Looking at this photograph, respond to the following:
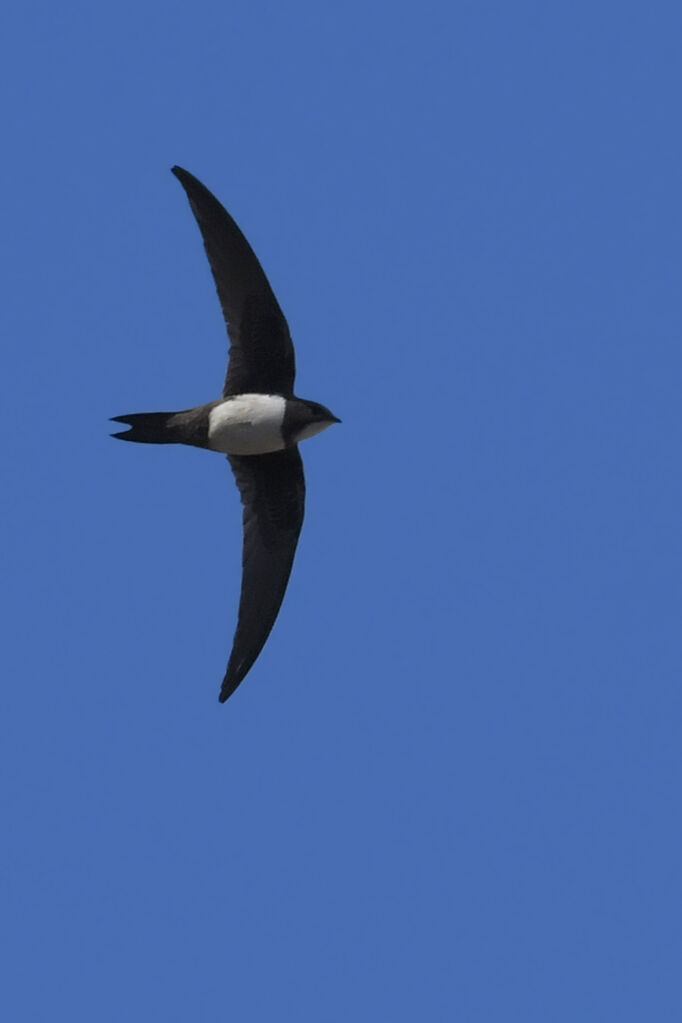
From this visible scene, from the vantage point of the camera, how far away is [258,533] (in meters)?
14.1

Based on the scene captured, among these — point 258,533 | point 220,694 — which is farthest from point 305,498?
point 220,694

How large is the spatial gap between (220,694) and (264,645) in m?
0.42

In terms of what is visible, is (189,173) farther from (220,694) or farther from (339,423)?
(220,694)

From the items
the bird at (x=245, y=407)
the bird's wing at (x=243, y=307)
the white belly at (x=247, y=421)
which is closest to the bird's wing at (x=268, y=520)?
the bird at (x=245, y=407)

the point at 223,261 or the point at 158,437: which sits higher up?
the point at 223,261

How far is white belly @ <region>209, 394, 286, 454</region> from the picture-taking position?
1370cm

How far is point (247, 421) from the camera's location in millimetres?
13703

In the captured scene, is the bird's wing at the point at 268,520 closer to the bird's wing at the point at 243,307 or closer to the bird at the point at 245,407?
the bird at the point at 245,407

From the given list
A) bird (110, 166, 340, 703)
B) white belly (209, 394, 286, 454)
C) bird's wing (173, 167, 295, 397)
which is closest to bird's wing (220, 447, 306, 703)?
bird (110, 166, 340, 703)

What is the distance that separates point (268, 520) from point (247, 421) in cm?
70

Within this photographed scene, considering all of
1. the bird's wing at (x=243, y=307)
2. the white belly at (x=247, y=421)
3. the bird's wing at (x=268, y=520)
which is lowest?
the bird's wing at (x=268, y=520)

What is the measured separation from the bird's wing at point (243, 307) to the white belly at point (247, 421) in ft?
0.27

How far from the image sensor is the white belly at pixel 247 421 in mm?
13703

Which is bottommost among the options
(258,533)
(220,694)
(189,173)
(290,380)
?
(220,694)
